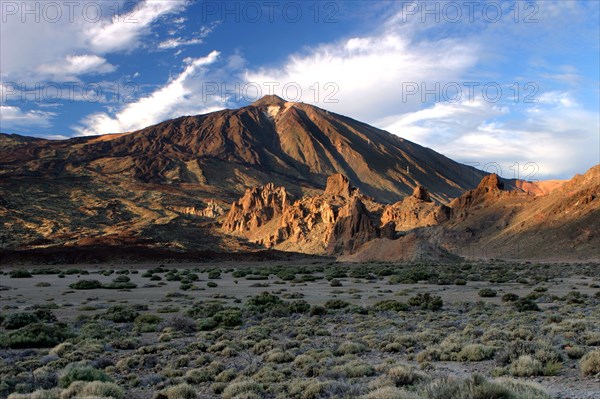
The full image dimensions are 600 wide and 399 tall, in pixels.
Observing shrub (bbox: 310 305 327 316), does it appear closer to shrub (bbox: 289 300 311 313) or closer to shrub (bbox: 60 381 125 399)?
shrub (bbox: 289 300 311 313)

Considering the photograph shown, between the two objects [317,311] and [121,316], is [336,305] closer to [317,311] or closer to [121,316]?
[317,311]

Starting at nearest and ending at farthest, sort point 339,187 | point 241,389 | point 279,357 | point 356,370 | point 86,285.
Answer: point 241,389 < point 356,370 < point 279,357 < point 86,285 < point 339,187

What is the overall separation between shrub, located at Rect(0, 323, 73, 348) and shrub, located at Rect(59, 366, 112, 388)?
5332 millimetres

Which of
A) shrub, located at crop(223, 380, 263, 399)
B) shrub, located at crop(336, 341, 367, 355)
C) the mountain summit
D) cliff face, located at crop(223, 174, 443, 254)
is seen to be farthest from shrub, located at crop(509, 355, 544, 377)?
the mountain summit

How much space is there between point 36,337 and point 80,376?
6.02 meters

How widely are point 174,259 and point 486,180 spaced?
64.2m

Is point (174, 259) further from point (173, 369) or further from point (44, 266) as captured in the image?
point (173, 369)

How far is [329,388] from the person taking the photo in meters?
8.49

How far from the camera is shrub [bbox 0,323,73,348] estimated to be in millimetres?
14188

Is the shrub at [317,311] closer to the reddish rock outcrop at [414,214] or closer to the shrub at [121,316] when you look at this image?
the shrub at [121,316]

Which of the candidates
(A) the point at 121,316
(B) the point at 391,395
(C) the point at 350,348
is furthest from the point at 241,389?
(A) the point at 121,316

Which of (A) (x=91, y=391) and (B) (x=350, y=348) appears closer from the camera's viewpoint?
(A) (x=91, y=391)

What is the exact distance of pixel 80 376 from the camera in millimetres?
9578

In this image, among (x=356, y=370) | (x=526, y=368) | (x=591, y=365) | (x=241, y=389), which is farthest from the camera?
(x=356, y=370)
